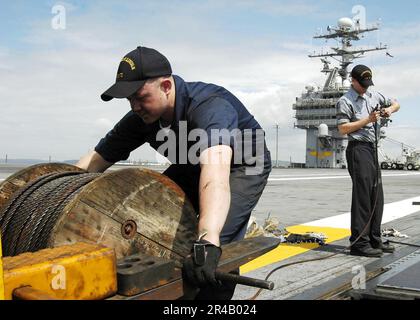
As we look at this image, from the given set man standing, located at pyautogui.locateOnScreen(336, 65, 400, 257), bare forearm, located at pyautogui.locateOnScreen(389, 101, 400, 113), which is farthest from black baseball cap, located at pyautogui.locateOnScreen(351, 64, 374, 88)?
bare forearm, located at pyautogui.locateOnScreen(389, 101, 400, 113)

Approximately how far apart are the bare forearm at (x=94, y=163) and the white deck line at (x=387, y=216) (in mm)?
5067

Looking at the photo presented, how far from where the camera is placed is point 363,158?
208 inches

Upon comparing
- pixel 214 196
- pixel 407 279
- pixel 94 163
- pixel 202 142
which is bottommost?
pixel 407 279

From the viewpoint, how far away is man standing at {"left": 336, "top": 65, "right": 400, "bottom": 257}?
525 centimetres

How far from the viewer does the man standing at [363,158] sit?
5.25m

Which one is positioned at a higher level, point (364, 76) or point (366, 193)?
point (364, 76)

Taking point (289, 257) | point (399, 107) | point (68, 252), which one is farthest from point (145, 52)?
point (399, 107)

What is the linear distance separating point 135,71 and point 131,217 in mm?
746

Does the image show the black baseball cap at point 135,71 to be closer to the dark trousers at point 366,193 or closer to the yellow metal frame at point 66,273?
the yellow metal frame at point 66,273

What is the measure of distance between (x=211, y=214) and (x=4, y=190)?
1.40m

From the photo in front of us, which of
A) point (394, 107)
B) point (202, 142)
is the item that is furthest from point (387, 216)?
point (202, 142)

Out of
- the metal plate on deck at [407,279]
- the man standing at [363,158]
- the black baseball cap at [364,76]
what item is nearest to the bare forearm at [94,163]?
the metal plate on deck at [407,279]

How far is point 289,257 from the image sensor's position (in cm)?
514

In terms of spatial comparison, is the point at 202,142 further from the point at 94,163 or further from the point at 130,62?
the point at 94,163
